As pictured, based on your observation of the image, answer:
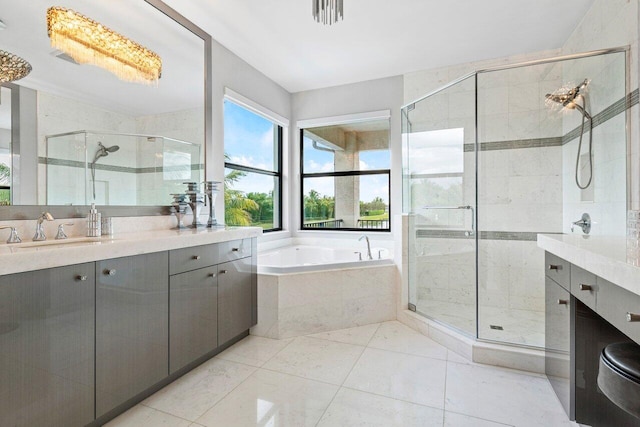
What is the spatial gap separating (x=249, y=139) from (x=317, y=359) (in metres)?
2.49

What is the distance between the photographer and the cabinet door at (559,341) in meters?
1.57

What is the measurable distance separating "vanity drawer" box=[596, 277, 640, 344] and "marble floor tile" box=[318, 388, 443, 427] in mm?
926

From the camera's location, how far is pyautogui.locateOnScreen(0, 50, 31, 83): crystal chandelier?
1499 millimetres

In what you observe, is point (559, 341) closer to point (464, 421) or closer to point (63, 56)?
point (464, 421)

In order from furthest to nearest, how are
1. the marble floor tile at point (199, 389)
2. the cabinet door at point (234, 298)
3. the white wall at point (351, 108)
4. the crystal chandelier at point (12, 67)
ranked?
the white wall at point (351, 108) < the cabinet door at point (234, 298) < the marble floor tile at point (199, 389) < the crystal chandelier at point (12, 67)

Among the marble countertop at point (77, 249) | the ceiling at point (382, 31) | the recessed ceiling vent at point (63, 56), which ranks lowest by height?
the marble countertop at point (77, 249)

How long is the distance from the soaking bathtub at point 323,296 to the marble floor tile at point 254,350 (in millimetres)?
80

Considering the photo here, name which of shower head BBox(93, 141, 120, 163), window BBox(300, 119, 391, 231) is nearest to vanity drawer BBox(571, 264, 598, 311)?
window BBox(300, 119, 391, 231)

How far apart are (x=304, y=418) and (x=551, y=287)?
1541 millimetres

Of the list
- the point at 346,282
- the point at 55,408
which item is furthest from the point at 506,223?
the point at 55,408

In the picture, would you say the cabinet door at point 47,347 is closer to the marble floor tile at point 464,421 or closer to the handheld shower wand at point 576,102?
the marble floor tile at point 464,421

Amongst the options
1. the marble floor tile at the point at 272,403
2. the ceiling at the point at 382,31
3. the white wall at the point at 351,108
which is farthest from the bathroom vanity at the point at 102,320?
the white wall at the point at 351,108

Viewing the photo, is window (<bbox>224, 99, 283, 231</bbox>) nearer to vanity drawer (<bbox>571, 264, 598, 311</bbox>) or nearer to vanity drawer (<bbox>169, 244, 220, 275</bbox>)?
vanity drawer (<bbox>169, 244, 220, 275</bbox>)

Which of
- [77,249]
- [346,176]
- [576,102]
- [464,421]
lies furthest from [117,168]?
[576,102]
